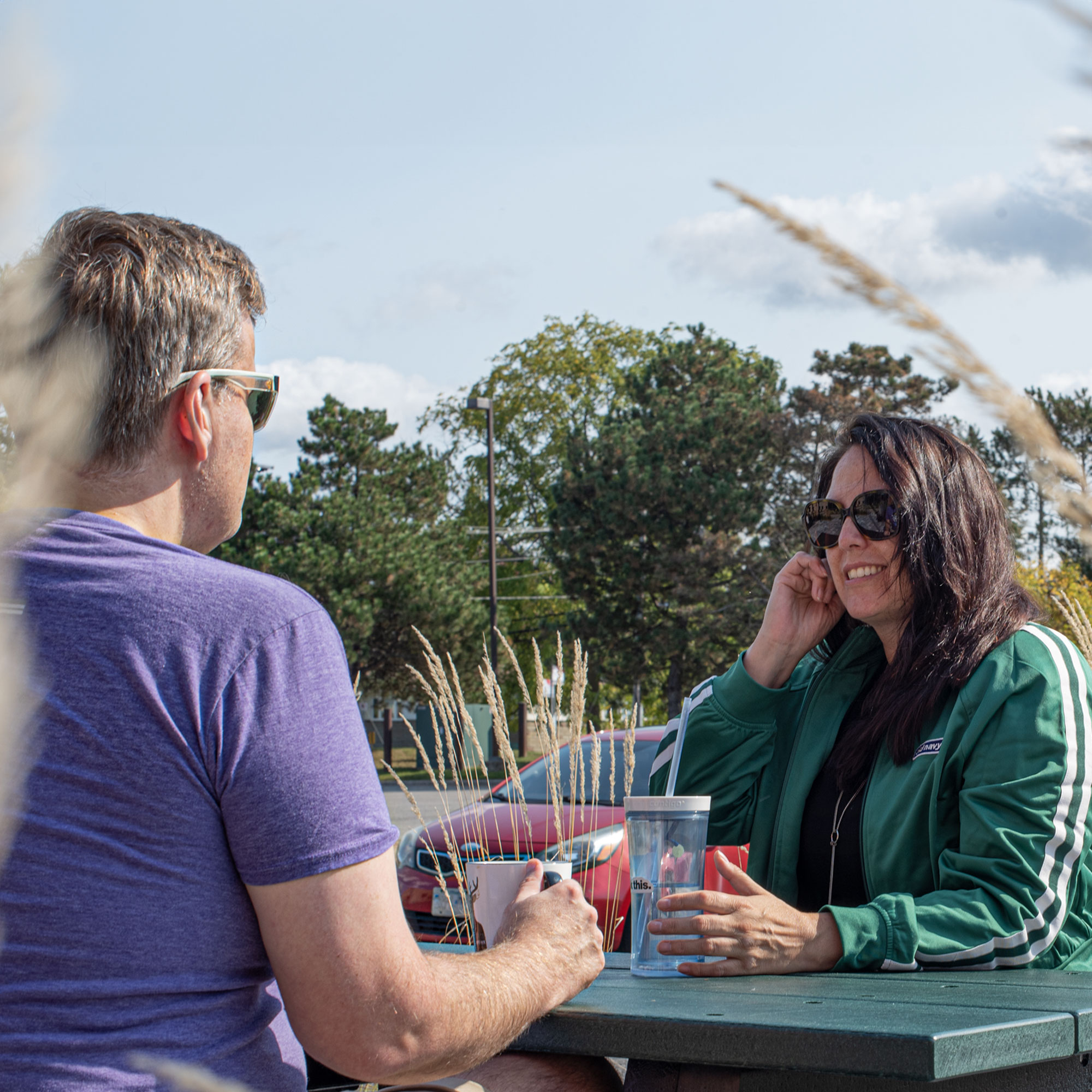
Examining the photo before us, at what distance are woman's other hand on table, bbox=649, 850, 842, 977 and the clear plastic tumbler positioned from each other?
2 centimetres

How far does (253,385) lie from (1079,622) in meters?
2.86

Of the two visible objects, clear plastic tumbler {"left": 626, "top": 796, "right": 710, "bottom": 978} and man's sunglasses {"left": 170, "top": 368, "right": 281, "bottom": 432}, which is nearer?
man's sunglasses {"left": 170, "top": 368, "right": 281, "bottom": 432}

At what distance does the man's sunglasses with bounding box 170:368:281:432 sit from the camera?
1.39 m

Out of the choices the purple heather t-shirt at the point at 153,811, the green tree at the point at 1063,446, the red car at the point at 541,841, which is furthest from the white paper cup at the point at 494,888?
the red car at the point at 541,841

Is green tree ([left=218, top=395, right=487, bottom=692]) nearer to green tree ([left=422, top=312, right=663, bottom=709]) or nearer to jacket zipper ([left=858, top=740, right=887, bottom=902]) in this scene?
green tree ([left=422, top=312, right=663, bottom=709])

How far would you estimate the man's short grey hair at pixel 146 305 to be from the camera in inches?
50.8

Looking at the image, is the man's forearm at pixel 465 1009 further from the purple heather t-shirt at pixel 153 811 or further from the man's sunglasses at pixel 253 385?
the man's sunglasses at pixel 253 385

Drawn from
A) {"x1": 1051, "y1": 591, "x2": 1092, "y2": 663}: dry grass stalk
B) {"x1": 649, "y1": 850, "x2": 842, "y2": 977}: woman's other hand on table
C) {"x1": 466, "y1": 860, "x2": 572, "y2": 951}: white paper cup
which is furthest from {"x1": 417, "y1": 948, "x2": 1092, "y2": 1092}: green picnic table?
{"x1": 1051, "y1": 591, "x2": 1092, "y2": 663}: dry grass stalk

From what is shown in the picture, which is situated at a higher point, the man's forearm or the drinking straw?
the drinking straw

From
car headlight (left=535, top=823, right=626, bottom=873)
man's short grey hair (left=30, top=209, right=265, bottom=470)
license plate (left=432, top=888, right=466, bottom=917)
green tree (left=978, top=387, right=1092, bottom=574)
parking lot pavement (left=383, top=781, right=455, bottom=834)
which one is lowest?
parking lot pavement (left=383, top=781, right=455, bottom=834)

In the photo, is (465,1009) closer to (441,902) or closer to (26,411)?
(26,411)

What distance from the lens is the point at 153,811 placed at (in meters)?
1.18

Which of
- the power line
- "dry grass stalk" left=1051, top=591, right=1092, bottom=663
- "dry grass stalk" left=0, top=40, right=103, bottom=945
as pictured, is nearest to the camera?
"dry grass stalk" left=0, top=40, right=103, bottom=945

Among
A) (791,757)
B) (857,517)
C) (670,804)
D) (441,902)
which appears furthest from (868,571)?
(441,902)
